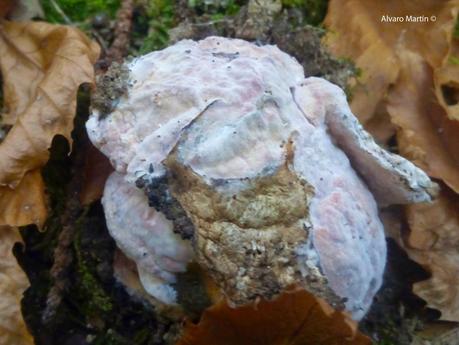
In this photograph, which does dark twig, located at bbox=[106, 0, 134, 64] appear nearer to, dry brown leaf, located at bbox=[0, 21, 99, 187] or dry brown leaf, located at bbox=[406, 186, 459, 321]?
dry brown leaf, located at bbox=[0, 21, 99, 187]

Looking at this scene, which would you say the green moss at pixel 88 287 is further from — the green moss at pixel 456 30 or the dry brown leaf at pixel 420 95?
the green moss at pixel 456 30

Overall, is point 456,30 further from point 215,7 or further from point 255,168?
point 255,168

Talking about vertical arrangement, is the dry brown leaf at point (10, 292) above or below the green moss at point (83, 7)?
below

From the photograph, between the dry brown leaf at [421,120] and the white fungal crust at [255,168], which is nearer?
the white fungal crust at [255,168]

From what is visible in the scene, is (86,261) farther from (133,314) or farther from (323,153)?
(323,153)

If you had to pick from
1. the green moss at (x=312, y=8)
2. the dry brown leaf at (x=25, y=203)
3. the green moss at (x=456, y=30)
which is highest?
the green moss at (x=456, y=30)

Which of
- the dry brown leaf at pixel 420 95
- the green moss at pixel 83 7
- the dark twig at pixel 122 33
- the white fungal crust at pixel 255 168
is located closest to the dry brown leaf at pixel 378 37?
the dry brown leaf at pixel 420 95

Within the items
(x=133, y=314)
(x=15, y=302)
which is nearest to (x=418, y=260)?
(x=133, y=314)

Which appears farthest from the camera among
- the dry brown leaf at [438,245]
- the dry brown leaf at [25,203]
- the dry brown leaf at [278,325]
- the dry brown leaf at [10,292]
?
the dry brown leaf at [438,245]

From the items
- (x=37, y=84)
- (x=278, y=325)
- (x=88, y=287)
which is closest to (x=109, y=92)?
(x=37, y=84)
